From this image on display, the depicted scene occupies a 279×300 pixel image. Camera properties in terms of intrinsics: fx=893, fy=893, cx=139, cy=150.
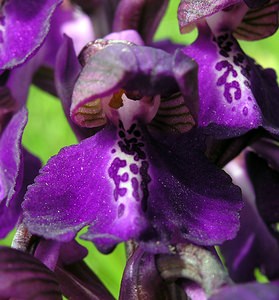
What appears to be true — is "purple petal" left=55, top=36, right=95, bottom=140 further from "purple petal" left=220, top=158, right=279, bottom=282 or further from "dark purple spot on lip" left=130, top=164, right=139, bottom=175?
"purple petal" left=220, top=158, right=279, bottom=282

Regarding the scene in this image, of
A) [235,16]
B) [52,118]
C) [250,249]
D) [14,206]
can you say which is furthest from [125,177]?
[52,118]

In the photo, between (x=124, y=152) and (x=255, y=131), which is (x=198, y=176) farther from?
(x=255, y=131)

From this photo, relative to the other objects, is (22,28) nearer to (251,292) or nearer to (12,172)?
(12,172)

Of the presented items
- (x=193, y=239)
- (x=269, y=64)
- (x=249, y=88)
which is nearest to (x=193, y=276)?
(x=193, y=239)

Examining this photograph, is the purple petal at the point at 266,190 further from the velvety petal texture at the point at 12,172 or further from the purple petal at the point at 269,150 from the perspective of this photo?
the velvety petal texture at the point at 12,172

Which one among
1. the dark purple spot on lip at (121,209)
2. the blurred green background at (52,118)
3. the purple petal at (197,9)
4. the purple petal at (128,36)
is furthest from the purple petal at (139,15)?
the blurred green background at (52,118)

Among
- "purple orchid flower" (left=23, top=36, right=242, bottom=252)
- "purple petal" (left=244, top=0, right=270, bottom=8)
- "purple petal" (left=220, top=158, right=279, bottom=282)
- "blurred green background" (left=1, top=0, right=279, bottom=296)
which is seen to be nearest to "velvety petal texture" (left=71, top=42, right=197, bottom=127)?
"purple orchid flower" (left=23, top=36, right=242, bottom=252)

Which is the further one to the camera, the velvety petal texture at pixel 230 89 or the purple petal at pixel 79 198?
the velvety petal texture at pixel 230 89
